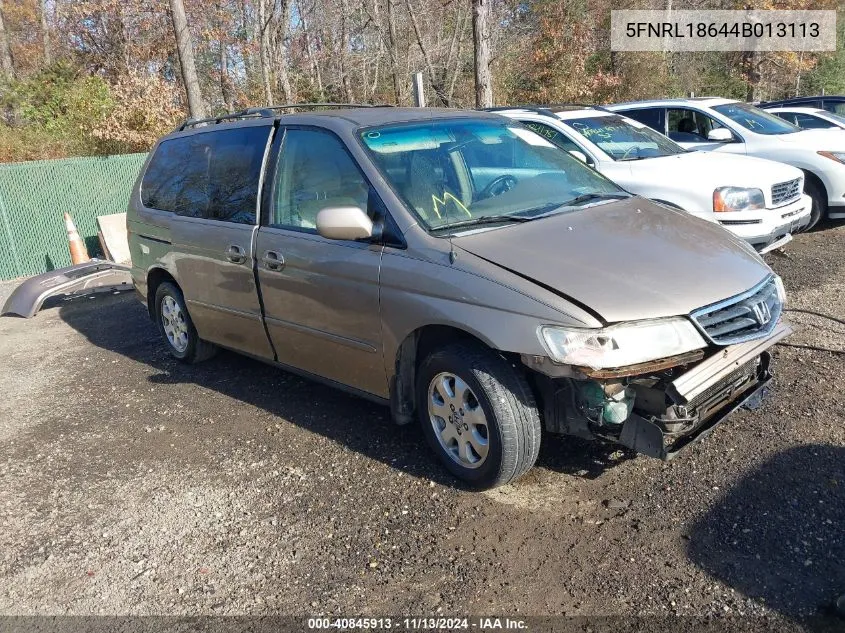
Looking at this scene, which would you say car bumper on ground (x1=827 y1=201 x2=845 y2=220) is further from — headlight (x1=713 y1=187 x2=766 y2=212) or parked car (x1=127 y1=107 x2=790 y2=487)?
parked car (x1=127 y1=107 x2=790 y2=487)

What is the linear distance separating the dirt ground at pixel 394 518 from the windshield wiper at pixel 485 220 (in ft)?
4.32

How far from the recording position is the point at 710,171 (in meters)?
7.39

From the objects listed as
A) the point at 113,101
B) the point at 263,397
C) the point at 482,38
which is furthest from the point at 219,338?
the point at 113,101

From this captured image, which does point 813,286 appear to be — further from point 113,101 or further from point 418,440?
point 113,101

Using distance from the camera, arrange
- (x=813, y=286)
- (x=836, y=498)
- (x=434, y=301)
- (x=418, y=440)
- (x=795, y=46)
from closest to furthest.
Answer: (x=836, y=498) < (x=434, y=301) < (x=418, y=440) < (x=813, y=286) < (x=795, y=46)

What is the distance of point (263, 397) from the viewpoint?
5.33 m

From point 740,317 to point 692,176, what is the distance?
438 centimetres

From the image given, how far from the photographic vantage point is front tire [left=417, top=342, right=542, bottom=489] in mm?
3408

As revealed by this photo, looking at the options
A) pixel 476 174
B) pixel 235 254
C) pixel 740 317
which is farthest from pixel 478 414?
pixel 235 254

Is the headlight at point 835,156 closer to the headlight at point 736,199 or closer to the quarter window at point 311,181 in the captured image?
the headlight at point 736,199

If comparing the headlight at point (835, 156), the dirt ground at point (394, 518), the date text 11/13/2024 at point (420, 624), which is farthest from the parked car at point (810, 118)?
the date text 11/13/2024 at point (420, 624)

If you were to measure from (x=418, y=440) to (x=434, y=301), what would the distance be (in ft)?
3.79

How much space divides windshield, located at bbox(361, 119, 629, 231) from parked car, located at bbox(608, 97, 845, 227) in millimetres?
5876

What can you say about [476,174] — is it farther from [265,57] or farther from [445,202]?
[265,57]
